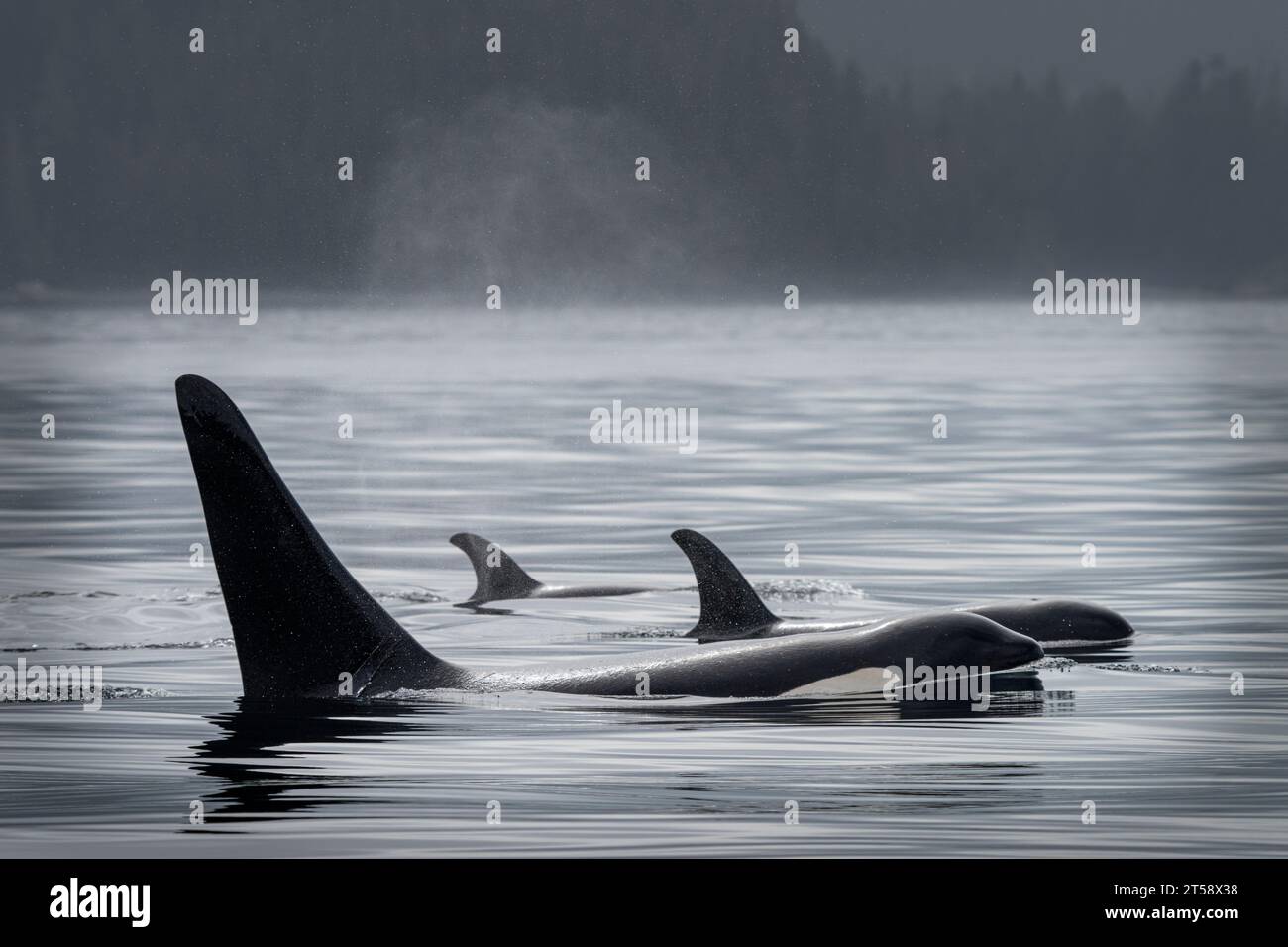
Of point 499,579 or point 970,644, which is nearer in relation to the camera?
point 970,644

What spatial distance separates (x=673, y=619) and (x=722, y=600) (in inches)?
76.6

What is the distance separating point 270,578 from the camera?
530 inches

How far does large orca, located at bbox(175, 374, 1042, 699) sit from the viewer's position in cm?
1334

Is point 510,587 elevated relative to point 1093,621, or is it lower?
elevated

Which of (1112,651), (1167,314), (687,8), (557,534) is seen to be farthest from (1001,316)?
(1112,651)

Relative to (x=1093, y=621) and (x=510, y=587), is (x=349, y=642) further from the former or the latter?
(x=510, y=587)

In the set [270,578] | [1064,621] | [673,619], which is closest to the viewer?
[270,578]

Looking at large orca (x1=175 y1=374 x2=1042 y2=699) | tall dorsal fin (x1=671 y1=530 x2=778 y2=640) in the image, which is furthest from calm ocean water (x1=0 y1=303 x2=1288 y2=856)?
tall dorsal fin (x1=671 y1=530 x2=778 y2=640)

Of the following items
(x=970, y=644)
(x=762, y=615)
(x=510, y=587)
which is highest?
(x=510, y=587)

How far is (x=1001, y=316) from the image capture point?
16625 cm

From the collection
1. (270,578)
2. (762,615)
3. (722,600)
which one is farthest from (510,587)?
(270,578)

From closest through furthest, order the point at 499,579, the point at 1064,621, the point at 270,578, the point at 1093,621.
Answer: the point at 270,578
the point at 1093,621
the point at 1064,621
the point at 499,579

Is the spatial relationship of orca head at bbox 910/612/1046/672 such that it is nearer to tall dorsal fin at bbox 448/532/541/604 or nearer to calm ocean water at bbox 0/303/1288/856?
calm ocean water at bbox 0/303/1288/856

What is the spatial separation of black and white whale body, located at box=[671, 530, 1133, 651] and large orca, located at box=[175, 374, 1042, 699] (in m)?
4.34
